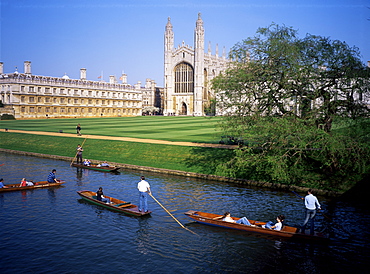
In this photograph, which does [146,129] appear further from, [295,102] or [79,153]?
[295,102]

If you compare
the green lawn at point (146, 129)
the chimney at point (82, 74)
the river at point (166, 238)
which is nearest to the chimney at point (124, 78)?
the chimney at point (82, 74)

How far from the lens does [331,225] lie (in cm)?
1631

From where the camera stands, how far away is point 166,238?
1455 centimetres

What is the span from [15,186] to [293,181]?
56.8ft

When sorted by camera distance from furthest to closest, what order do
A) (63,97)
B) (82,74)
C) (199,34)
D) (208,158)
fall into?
(199,34) → (82,74) → (63,97) → (208,158)

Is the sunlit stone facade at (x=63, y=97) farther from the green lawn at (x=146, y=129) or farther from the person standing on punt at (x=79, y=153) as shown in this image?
the person standing on punt at (x=79, y=153)

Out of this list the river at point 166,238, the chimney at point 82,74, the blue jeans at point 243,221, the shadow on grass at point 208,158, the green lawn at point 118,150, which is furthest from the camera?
the chimney at point 82,74

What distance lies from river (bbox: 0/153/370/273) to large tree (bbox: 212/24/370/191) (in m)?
2.66

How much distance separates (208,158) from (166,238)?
1511 cm

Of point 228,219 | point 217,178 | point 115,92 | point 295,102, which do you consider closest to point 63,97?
point 115,92

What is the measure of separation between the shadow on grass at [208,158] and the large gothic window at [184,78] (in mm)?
92732

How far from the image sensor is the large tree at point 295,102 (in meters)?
20.8

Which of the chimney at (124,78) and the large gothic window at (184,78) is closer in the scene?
the chimney at (124,78)

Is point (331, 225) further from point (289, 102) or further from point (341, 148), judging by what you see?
point (289, 102)
